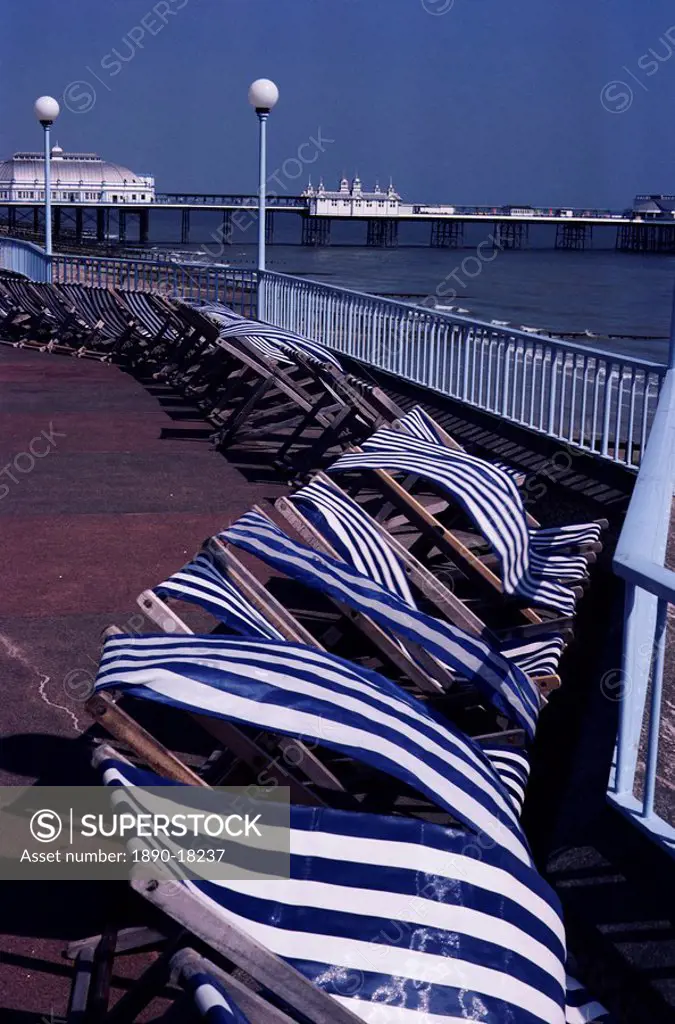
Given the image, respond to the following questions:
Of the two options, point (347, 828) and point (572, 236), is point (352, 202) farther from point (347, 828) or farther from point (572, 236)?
point (347, 828)

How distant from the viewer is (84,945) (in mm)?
3143

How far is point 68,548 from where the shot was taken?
700 centimetres

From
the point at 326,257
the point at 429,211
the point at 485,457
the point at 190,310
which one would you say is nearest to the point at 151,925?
the point at 485,457

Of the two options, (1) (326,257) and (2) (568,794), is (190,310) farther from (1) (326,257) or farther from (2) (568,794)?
(1) (326,257)

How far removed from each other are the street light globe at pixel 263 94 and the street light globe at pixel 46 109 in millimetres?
6020

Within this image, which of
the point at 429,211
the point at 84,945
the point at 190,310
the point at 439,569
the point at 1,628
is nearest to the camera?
the point at 84,945

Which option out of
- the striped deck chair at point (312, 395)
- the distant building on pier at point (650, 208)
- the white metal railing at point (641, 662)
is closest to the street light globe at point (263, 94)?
the striped deck chair at point (312, 395)

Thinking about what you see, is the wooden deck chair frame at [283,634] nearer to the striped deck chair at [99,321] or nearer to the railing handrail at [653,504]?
the railing handrail at [653,504]

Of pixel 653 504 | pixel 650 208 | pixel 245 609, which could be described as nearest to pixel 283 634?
pixel 245 609

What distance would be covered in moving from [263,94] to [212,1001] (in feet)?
46.6

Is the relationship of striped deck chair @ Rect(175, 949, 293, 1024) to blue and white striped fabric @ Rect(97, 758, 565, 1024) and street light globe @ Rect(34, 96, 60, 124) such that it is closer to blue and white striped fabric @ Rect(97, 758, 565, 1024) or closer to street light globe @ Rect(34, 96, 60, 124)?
blue and white striped fabric @ Rect(97, 758, 565, 1024)

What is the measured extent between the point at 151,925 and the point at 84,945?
0.18m

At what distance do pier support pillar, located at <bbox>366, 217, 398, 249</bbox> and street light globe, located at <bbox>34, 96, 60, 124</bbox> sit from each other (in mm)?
121259

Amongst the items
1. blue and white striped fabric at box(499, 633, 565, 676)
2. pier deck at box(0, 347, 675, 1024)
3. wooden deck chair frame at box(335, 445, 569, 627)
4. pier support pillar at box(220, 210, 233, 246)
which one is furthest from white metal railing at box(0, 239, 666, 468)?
pier support pillar at box(220, 210, 233, 246)
